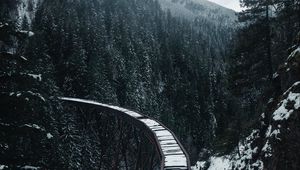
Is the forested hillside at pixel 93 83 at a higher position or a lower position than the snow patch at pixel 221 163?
higher

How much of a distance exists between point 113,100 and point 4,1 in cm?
3663

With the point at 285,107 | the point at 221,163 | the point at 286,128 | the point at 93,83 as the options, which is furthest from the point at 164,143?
the point at 93,83

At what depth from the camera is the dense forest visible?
9328 millimetres

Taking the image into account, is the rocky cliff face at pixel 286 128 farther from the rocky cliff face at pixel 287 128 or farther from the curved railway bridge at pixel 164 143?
the curved railway bridge at pixel 164 143

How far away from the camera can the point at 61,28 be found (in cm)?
5372

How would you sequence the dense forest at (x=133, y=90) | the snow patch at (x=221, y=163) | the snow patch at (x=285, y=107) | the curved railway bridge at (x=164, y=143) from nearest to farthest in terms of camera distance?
the dense forest at (x=133, y=90)
the curved railway bridge at (x=164, y=143)
the snow patch at (x=285, y=107)
the snow patch at (x=221, y=163)

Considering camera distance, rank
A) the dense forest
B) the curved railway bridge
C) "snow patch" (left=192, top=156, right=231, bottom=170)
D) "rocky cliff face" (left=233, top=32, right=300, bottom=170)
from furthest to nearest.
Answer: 1. "snow patch" (left=192, top=156, right=231, bottom=170)
2. "rocky cliff face" (left=233, top=32, right=300, bottom=170)
3. the curved railway bridge
4. the dense forest

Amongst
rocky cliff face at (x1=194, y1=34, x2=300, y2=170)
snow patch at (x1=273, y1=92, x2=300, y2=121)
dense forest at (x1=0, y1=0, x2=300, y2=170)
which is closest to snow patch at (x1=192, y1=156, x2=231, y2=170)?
dense forest at (x1=0, y1=0, x2=300, y2=170)

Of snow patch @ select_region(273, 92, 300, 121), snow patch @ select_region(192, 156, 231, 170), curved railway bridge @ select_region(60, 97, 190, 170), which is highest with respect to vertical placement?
snow patch @ select_region(273, 92, 300, 121)

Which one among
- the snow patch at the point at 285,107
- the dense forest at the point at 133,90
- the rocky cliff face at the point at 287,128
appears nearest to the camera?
the dense forest at the point at 133,90

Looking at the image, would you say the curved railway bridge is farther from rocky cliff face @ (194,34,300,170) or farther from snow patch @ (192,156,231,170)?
snow patch @ (192,156,231,170)

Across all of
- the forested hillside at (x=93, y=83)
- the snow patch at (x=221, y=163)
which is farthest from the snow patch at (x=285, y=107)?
the snow patch at (x=221, y=163)

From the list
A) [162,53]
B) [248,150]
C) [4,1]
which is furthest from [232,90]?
[162,53]

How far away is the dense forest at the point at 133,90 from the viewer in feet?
30.6
